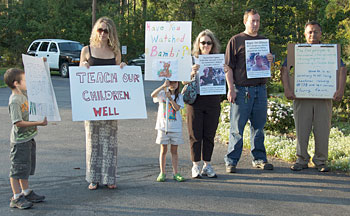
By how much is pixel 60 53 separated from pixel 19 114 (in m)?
21.0

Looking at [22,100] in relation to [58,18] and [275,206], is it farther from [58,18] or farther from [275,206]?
[58,18]

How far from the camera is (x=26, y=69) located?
16.4ft

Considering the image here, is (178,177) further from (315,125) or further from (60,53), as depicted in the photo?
(60,53)

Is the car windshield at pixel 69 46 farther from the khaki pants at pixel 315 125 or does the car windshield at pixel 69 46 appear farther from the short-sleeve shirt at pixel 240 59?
the khaki pants at pixel 315 125

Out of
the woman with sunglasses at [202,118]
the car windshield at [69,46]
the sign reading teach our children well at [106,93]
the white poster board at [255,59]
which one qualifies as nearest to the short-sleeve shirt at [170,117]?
the woman with sunglasses at [202,118]

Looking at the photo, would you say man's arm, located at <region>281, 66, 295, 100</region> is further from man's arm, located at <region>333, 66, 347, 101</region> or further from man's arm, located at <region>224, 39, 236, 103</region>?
man's arm, located at <region>224, 39, 236, 103</region>

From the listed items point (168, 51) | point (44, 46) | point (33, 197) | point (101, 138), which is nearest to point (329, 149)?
point (168, 51)

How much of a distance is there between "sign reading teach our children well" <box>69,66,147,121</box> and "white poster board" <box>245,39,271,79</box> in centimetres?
167

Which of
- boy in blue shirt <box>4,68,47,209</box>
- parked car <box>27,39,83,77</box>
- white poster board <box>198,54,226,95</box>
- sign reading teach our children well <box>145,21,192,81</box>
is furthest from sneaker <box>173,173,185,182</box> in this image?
parked car <box>27,39,83,77</box>

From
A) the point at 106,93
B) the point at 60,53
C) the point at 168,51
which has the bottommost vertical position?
the point at 106,93

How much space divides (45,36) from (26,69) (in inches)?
1322

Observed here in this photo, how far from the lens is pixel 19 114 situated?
5.00 metres

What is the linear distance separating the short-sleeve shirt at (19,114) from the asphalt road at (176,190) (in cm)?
78

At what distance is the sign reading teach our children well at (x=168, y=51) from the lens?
237 inches
